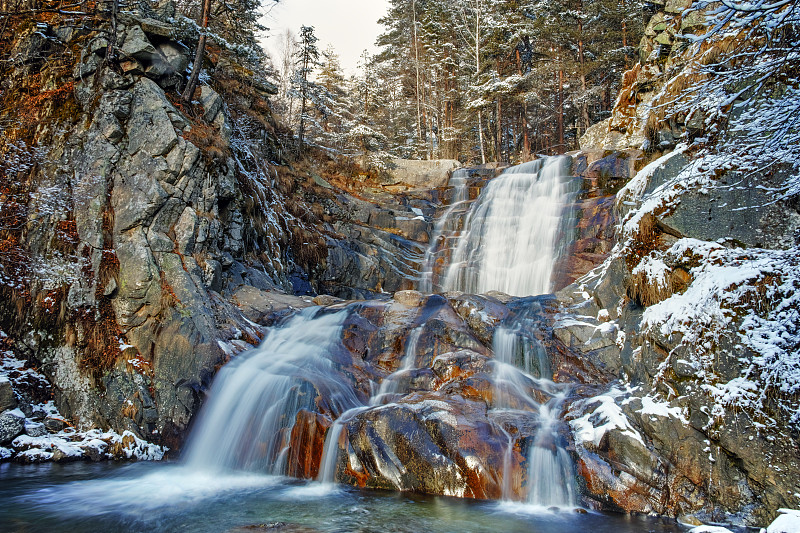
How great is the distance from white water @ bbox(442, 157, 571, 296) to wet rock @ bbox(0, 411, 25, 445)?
493 inches

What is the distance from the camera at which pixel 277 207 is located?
15227 millimetres

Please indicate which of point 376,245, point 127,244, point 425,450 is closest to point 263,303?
point 127,244

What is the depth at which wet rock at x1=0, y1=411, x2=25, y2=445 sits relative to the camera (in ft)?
24.8

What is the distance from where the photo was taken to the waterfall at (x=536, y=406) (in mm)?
6453

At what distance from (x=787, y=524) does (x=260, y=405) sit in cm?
782

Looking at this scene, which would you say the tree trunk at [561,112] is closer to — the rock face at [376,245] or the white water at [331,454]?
the rock face at [376,245]

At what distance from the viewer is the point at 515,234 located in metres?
16.3

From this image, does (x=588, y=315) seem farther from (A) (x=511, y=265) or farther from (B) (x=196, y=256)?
(B) (x=196, y=256)

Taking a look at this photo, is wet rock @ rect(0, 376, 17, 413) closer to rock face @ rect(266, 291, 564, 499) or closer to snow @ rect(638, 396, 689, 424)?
rock face @ rect(266, 291, 564, 499)

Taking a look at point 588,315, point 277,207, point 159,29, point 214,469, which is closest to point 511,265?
point 588,315

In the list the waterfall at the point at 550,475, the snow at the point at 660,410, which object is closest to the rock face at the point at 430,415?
the waterfall at the point at 550,475

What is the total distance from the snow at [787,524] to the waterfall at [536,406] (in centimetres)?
228

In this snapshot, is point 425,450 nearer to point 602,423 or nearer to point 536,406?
point 536,406

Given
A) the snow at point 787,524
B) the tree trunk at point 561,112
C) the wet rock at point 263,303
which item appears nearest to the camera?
the snow at point 787,524
